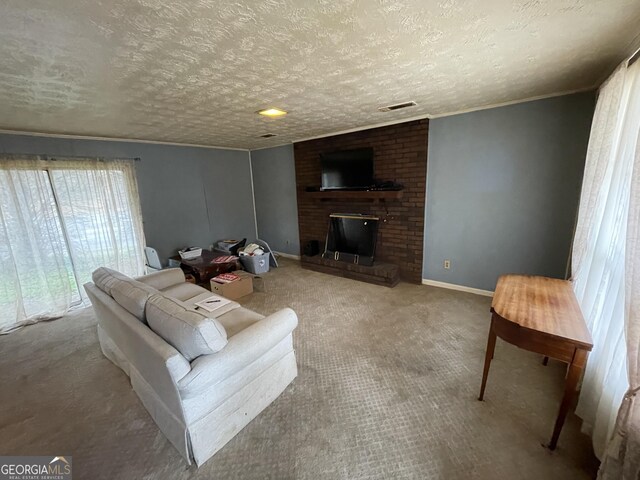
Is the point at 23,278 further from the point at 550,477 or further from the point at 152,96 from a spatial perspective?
the point at 550,477

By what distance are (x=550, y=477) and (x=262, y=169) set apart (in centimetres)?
542

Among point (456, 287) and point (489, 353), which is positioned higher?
point (489, 353)

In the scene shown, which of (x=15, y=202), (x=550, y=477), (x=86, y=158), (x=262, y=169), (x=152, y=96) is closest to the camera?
(x=550, y=477)

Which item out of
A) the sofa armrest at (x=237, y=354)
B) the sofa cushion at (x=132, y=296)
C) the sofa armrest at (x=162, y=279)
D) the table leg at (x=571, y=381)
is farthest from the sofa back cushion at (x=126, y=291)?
the table leg at (x=571, y=381)

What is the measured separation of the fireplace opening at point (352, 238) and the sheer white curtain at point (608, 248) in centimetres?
234

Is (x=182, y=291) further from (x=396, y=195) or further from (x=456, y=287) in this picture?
(x=456, y=287)

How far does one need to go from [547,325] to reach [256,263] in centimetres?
377

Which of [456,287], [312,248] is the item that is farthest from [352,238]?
[456,287]

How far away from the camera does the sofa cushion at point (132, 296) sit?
5.64ft

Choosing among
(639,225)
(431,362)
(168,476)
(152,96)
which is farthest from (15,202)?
(639,225)

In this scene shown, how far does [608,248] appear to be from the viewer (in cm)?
161

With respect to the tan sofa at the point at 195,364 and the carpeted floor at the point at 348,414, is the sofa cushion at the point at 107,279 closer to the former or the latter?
the tan sofa at the point at 195,364

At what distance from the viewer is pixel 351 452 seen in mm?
1457

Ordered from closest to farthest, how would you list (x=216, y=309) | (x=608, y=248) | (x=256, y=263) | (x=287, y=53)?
(x=287, y=53)
(x=608, y=248)
(x=216, y=309)
(x=256, y=263)
